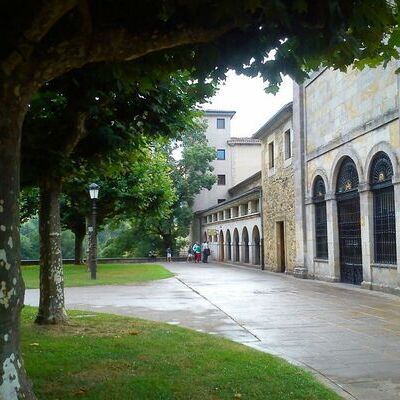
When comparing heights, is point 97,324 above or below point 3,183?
below

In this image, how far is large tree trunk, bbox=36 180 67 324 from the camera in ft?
29.0

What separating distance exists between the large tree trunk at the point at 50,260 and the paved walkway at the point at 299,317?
2343 mm

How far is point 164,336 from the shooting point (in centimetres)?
789

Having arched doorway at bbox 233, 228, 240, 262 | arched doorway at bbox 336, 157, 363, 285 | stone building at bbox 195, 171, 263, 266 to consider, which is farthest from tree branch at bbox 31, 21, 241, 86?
arched doorway at bbox 233, 228, 240, 262

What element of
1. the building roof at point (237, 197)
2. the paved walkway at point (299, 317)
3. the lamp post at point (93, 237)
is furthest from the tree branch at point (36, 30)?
the building roof at point (237, 197)

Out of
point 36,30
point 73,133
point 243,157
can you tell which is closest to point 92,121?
point 73,133

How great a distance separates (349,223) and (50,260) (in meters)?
11.5

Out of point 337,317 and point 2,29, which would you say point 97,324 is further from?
point 2,29

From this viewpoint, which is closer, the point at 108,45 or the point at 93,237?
the point at 108,45

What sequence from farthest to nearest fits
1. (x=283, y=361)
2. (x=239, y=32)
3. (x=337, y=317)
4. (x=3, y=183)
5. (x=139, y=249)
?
1. (x=139, y=249)
2. (x=337, y=317)
3. (x=283, y=361)
4. (x=239, y=32)
5. (x=3, y=183)

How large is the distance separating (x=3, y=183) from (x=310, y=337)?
5.87 m

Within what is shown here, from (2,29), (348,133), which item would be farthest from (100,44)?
(348,133)

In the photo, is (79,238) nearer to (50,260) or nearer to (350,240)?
(350,240)

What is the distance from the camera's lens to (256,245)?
31.4m
